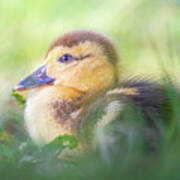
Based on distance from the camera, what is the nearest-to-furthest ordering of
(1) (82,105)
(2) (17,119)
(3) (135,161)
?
(3) (135,161), (1) (82,105), (2) (17,119)

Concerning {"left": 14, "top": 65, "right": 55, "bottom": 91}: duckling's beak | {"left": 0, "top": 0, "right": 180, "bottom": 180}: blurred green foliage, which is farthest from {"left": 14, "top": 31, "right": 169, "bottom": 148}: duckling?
{"left": 0, "top": 0, "right": 180, "bottom": 180}: blurred green foliage

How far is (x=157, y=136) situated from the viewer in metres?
2.66

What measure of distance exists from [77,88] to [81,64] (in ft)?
0.52

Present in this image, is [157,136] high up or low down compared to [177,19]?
down

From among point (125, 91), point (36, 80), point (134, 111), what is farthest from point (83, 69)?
point (134, 111)

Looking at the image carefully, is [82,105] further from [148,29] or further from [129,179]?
[148,29]

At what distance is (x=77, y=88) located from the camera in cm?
334

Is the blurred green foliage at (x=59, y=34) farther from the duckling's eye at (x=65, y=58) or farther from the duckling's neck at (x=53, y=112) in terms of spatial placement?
the duckling's eye at (x=65, y=58)

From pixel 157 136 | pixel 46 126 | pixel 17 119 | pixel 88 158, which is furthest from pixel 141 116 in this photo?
pixel 17 119

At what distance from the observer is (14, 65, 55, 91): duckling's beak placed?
11.4 feet

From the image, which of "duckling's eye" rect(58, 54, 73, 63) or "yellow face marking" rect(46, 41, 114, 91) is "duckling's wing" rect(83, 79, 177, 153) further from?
"duckling's eye" rect(58, 54, 73, 63)

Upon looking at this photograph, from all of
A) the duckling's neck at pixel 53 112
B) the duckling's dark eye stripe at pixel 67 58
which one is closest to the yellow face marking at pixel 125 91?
the duckling's neck at pixel 53 112

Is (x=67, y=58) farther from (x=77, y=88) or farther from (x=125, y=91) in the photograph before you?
(x=125, y=91)

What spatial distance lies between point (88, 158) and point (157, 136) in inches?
12.8
